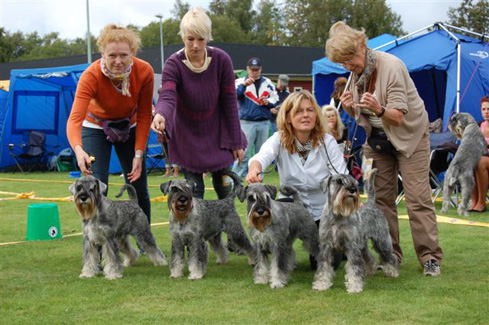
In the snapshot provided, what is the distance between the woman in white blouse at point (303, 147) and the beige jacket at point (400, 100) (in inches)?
15.4

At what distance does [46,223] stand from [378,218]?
12.1 feet

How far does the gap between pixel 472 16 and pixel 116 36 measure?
131ft

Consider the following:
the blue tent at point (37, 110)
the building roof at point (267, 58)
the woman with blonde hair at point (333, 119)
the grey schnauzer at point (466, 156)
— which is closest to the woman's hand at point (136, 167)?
the woman with blonde hair at point (333, 119)

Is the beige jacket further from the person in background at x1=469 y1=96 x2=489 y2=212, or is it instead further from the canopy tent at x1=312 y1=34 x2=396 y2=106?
the canopy tent at x1=312 y1=34 x2=396 y2=106

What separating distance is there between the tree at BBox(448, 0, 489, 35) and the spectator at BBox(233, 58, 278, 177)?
104 ft

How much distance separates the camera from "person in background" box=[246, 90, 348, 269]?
4.83 meters

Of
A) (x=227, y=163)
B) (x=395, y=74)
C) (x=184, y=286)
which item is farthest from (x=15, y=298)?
(x=395, y=74)

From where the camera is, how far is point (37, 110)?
17812 millimetres

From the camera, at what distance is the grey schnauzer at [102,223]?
4742 millimetres

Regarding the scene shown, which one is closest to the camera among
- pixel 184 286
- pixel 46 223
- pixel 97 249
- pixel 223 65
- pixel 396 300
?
pixel 396 300

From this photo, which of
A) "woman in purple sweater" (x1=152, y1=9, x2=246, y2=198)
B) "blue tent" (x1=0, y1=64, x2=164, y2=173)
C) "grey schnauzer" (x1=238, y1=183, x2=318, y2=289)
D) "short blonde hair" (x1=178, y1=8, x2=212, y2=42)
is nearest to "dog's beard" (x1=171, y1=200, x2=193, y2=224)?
"grey schnauzer" (x1=238, y1=183, x2=318, y2=289)

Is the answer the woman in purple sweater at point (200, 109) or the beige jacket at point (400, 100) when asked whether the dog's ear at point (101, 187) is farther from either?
the beige jacket at point (400, 100)

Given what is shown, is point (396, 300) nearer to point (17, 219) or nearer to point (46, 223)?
point (46, 223)

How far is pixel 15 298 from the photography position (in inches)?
167
